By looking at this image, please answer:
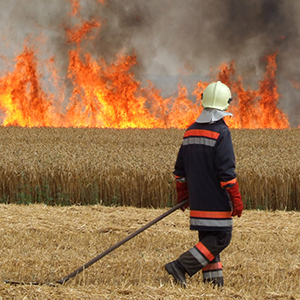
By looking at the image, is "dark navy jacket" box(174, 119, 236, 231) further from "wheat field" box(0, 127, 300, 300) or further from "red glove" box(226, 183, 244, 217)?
"wheat field" box(0, 127, 300, 300)

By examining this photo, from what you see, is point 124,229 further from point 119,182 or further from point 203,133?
point 203,133

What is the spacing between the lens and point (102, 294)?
4.16m

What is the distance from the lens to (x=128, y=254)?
5.76m

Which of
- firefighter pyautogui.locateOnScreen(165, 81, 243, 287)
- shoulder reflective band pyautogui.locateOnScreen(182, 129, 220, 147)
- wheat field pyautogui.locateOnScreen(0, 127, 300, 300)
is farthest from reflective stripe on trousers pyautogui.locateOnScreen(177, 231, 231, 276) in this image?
shoulder reflective band pyautogui.locateOnScreen(182, 129, 220, 147)

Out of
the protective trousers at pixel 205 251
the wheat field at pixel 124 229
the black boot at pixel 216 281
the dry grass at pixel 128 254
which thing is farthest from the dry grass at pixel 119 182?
the protective trousers at pixel 205 251

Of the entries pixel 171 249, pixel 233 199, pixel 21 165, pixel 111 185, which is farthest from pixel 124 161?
pixel 233 199

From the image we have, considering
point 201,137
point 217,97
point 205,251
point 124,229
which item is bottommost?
point 124,229

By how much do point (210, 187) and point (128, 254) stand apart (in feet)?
5.83

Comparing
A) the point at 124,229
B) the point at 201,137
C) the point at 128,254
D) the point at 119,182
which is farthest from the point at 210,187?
the point at 119,182

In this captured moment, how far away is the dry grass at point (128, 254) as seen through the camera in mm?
4297

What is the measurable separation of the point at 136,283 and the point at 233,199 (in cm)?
128

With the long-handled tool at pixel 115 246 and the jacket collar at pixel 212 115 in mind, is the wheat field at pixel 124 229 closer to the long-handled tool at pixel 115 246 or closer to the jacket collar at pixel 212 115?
the long-handled tool at pixel 115 246

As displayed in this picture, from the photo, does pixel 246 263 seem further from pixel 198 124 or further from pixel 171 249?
pixel 198 124

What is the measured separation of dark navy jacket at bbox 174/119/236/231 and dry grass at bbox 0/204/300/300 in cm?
62
